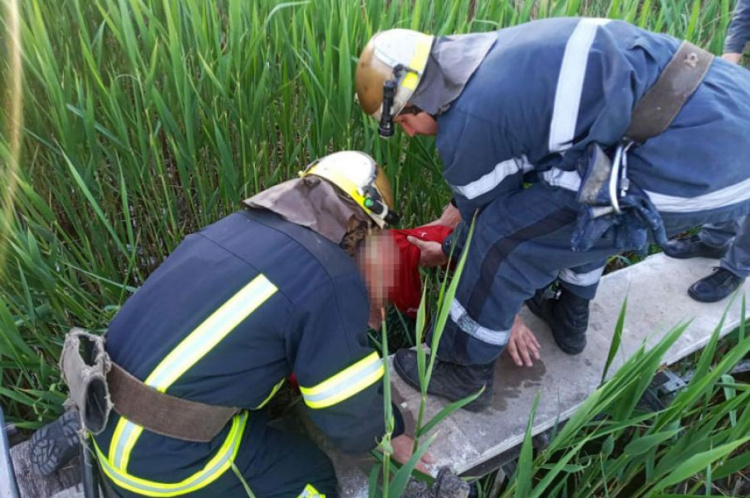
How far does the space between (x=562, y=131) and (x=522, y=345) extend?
0.72 metres

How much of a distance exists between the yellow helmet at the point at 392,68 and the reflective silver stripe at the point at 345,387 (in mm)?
574

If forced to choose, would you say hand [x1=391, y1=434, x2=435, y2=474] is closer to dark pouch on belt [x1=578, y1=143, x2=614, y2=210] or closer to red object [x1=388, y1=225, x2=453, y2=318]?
red object [x1=388, y1=225, x2=453, y2=318]

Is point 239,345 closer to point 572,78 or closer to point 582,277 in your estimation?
point 572,78

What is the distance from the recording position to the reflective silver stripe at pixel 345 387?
1179 mm

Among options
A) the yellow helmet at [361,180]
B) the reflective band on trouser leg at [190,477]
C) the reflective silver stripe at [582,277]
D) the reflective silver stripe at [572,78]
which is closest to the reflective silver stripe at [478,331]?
the reflective silver stripe at [582,277]

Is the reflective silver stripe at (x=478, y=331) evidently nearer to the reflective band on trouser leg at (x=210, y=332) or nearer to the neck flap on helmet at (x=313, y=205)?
the neck flap on helmet at (x=313, y=205)

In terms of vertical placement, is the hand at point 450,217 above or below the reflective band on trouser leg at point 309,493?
above

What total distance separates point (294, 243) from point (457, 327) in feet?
2.22

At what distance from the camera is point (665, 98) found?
125cm

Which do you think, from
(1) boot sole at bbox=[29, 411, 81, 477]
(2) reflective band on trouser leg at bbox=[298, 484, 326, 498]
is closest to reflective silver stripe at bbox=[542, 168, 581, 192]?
(2) reflective band on trouser leg at bbox=[298, 484, 326, 498]

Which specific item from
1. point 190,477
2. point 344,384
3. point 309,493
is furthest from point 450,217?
point 190,477

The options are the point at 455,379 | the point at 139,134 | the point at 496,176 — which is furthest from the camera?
the point at 455,379

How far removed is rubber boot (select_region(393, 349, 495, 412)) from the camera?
1612 mm

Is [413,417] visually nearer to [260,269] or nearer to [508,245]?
[508,245]
